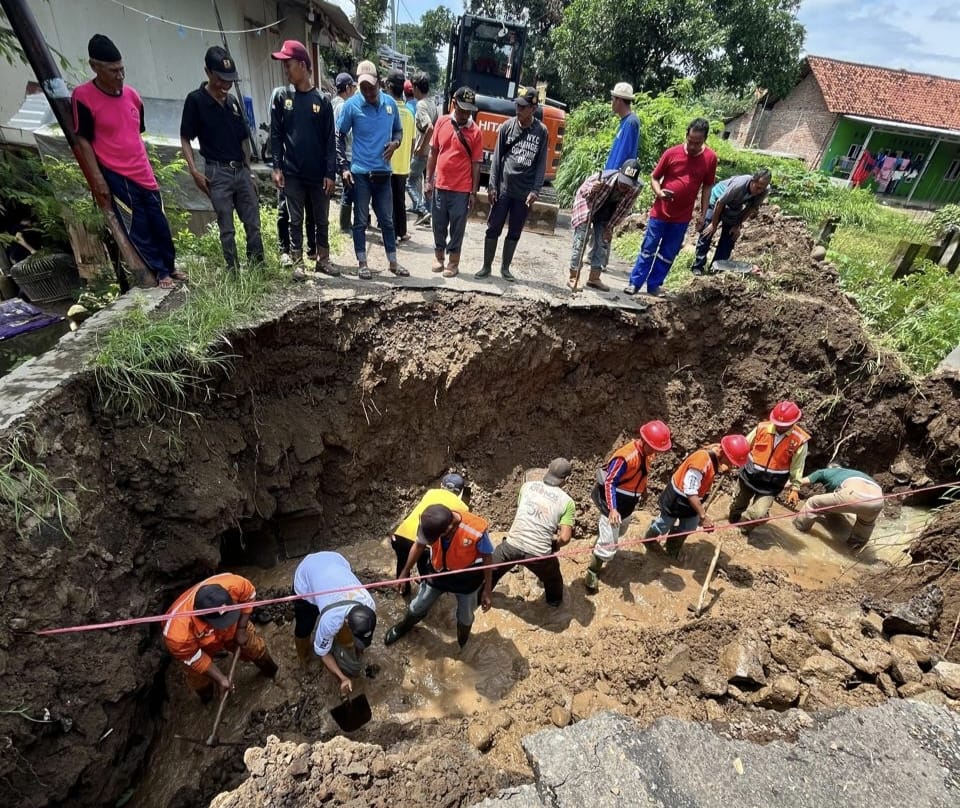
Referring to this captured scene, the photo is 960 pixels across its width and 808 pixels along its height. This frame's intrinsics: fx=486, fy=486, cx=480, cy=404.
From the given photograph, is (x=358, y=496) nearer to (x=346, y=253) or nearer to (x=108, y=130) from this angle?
(x=346, y=253)

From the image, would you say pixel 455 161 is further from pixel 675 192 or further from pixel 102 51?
pixel 102 51

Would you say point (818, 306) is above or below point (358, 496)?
above

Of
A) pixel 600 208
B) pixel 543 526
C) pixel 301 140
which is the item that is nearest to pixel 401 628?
pixel 543 526

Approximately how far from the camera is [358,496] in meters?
5.22

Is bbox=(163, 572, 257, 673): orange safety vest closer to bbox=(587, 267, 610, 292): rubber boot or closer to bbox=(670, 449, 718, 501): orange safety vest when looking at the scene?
bbox=(670, 449, 718, 501): orange safety vest

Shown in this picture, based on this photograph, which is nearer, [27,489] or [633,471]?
[27,489]

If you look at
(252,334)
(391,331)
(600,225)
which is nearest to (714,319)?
(600,225)

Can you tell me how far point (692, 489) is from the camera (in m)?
4.57

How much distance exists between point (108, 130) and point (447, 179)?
2.81 meters

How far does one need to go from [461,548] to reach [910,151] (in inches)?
1084

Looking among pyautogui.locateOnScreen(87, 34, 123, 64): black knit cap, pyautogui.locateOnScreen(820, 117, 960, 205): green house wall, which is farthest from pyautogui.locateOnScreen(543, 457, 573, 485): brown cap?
pyautogui.locateOnScreen(820, 117, 960, 205): green house wall

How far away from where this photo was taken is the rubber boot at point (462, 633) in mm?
4088

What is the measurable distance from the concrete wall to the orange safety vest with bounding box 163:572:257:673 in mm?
5641

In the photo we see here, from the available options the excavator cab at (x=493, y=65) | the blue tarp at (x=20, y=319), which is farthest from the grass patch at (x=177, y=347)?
the excavator cab at (x=493, y=65)
